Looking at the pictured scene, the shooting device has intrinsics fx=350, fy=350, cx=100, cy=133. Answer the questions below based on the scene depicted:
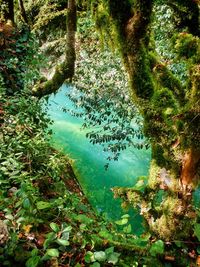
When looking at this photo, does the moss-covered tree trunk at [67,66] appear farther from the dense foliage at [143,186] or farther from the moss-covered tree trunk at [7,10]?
the moss-covered tree trunk at [7,10]

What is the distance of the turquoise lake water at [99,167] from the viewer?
25.0ft

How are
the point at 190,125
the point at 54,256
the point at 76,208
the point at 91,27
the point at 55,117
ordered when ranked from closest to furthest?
the point at 54,256
the point at 190,125
the point at 76,208
the point at 91,27
the point at 55,117

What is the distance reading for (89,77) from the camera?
802cm

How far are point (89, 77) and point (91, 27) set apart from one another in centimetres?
174

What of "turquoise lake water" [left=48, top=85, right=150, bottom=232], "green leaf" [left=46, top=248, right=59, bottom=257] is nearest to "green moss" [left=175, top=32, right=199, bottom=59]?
"green leaf" [left=46, top=248, right=59, bottom=257]

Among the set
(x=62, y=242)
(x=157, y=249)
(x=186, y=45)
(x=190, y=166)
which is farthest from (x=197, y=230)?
(x=186, y=45)

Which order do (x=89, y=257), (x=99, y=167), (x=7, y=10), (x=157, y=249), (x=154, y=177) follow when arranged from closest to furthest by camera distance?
(x=89, y=257), (x=157, y=249), (x=154, y=177), (x=7, y=10), (x=99, y=167)

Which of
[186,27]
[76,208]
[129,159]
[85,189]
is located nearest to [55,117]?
[129,159]

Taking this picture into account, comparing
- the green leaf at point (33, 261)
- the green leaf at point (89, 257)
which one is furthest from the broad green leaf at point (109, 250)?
the green leaf at point (33, 261)

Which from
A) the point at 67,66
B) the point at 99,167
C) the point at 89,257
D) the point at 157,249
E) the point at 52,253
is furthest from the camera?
the point at 99,167

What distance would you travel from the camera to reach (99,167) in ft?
28.8

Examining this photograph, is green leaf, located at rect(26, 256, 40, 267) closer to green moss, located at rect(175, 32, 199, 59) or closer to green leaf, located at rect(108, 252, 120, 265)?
green leaf, located at rect(108, 252, 120, 265)

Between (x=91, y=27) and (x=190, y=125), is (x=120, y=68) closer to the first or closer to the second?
(x=91, y=27)

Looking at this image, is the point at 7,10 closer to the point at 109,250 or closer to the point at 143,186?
the point at 143,186
